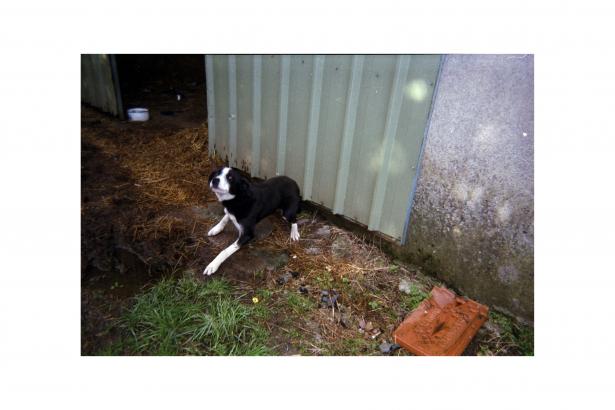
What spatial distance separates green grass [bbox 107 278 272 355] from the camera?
2080mm

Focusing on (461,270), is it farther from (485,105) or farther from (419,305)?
(485,105)

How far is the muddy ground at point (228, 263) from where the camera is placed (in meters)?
2.29

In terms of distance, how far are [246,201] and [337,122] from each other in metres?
1.02

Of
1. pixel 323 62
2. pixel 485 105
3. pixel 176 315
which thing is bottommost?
pixel 176 315

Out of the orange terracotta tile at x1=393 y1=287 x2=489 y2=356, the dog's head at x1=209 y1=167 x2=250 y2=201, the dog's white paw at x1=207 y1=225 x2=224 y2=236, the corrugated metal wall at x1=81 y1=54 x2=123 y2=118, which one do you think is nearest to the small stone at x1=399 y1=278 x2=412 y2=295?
the orange terracotta tile at x1=393 y1=287 x2=489 y2=356

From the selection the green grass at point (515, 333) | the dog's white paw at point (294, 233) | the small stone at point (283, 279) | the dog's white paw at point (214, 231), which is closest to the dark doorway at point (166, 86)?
the dog's white paw at point (214, 231)

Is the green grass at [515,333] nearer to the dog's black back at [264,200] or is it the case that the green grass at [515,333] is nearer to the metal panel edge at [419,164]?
the metal panel edge at [419,164]

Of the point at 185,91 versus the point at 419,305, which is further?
the point at 185,91

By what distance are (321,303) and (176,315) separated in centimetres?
100

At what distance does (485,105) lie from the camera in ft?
7.07

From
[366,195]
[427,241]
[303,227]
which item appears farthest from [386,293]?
[303,227]

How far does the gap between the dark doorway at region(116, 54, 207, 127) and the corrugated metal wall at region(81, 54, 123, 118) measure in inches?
7.1

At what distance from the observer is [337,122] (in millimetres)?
3006

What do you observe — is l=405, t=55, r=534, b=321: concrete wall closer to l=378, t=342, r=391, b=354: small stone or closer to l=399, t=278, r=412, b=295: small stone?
l=399, t=278, r=412, b=295: small stone
